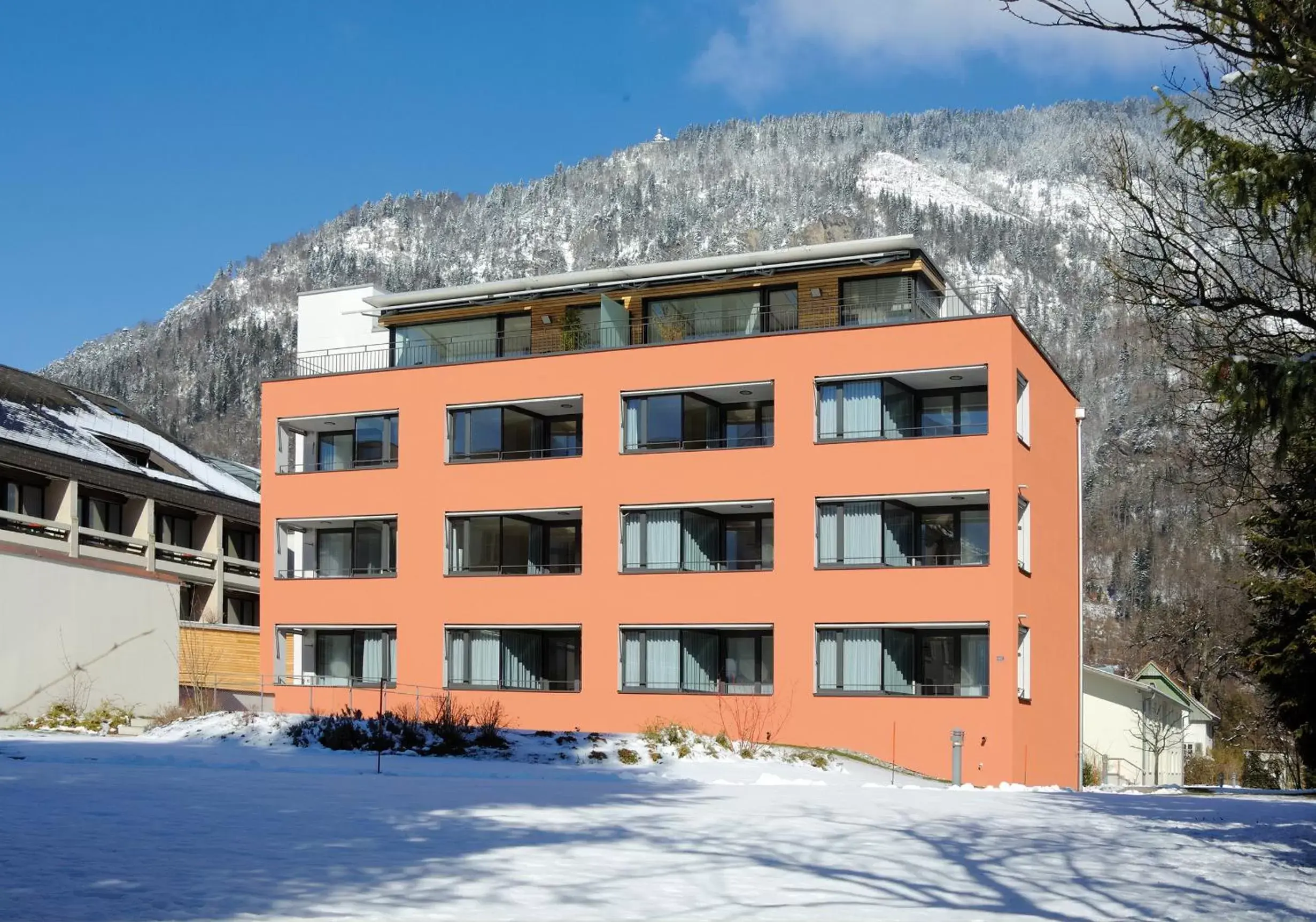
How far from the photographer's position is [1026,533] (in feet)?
127

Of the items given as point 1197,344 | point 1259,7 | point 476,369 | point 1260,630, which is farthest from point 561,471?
point 1259,7

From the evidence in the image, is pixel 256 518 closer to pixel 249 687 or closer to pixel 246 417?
pixel 249 687

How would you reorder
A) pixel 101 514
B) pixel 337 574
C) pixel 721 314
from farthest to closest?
1. pixel 101 514
2. pixel 337 574
3. pixel 721 314

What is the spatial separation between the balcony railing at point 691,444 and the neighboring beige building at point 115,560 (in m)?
12.9

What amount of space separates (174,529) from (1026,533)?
109 feet

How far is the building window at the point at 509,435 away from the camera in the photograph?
4338 centimetres

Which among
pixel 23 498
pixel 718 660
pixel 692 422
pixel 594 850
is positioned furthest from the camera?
pixel 23 498

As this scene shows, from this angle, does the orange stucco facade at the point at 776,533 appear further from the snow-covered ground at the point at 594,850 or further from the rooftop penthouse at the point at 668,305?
the snow-covered ground at the point at 594,850

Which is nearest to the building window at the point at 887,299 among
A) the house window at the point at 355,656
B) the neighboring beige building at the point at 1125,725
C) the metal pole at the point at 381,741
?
the house window at the point at 355,656

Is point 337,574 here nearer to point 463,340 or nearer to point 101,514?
point 463,340

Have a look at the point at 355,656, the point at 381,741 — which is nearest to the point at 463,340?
the point at 355,656

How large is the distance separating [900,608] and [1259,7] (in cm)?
2539

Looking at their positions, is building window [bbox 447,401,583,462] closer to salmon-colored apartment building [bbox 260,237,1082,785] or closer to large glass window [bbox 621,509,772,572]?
salmon-colored apartment building [bbox 260,237,1082,785]

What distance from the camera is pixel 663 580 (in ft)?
133
